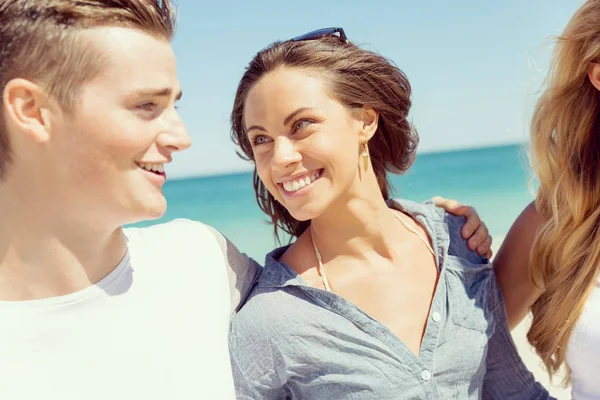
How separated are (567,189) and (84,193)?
2191mm

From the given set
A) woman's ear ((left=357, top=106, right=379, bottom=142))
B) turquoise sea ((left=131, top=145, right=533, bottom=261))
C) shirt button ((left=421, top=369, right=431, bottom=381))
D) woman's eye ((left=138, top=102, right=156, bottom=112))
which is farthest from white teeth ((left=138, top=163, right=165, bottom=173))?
turquoise sea ((left=131, top=145, right=533, bottom=261))

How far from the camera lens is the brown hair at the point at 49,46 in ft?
7.08

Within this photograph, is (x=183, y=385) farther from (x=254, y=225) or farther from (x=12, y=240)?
(x=254, y=225)

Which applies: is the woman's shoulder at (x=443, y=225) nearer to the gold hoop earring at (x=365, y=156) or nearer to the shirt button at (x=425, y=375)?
the gold hoop earring at (x=365, y=156)

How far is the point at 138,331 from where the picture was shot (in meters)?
2.36

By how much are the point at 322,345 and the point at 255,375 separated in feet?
1.01

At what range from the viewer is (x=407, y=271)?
3055 millimetres

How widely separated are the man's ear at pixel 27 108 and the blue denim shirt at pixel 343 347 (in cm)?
114

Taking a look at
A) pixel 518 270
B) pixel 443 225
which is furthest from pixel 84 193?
pixel 518 270

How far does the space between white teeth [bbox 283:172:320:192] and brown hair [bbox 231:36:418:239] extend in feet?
1.30

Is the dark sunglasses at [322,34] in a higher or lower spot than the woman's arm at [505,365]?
higher

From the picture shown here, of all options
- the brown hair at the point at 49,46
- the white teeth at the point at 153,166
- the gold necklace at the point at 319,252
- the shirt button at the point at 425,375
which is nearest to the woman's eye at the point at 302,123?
the gold necklace at the point at 319,252

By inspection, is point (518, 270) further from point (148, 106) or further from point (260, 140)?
point (148, 106)

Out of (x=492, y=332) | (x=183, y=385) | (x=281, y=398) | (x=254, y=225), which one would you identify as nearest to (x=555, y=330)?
(x=492, y=332)
